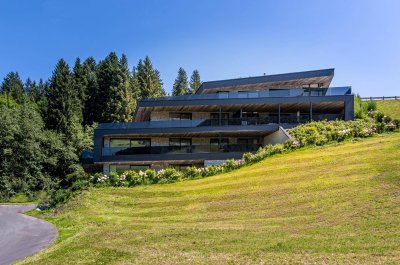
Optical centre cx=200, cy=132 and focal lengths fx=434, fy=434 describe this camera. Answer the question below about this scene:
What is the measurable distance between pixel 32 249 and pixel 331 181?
45.2 ft

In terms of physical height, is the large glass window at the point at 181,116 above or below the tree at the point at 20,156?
above

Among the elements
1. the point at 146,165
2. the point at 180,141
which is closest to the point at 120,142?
the point at 146,165

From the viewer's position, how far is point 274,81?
45094 millimetres

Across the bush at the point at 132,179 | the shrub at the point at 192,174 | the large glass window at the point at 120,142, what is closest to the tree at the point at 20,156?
the large glass window at the point at 120,142

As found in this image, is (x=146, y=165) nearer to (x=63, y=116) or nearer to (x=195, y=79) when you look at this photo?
(x=63, y=116)

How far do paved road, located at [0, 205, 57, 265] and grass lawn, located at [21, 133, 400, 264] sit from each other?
0.69 metres

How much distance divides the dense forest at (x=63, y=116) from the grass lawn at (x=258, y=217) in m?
22.0

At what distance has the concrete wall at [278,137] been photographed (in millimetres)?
36728

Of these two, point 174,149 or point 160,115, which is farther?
point 160,115

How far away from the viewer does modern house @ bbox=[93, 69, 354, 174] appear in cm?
4047

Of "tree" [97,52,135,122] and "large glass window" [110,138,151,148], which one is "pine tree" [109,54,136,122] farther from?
"large glass window" [110,138,151,148]

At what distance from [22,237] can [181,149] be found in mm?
22736

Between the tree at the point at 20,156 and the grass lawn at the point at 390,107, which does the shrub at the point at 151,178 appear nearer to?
the tree at the point at 20,156

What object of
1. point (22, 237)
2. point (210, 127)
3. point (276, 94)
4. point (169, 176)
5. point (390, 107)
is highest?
point (276, 94)
